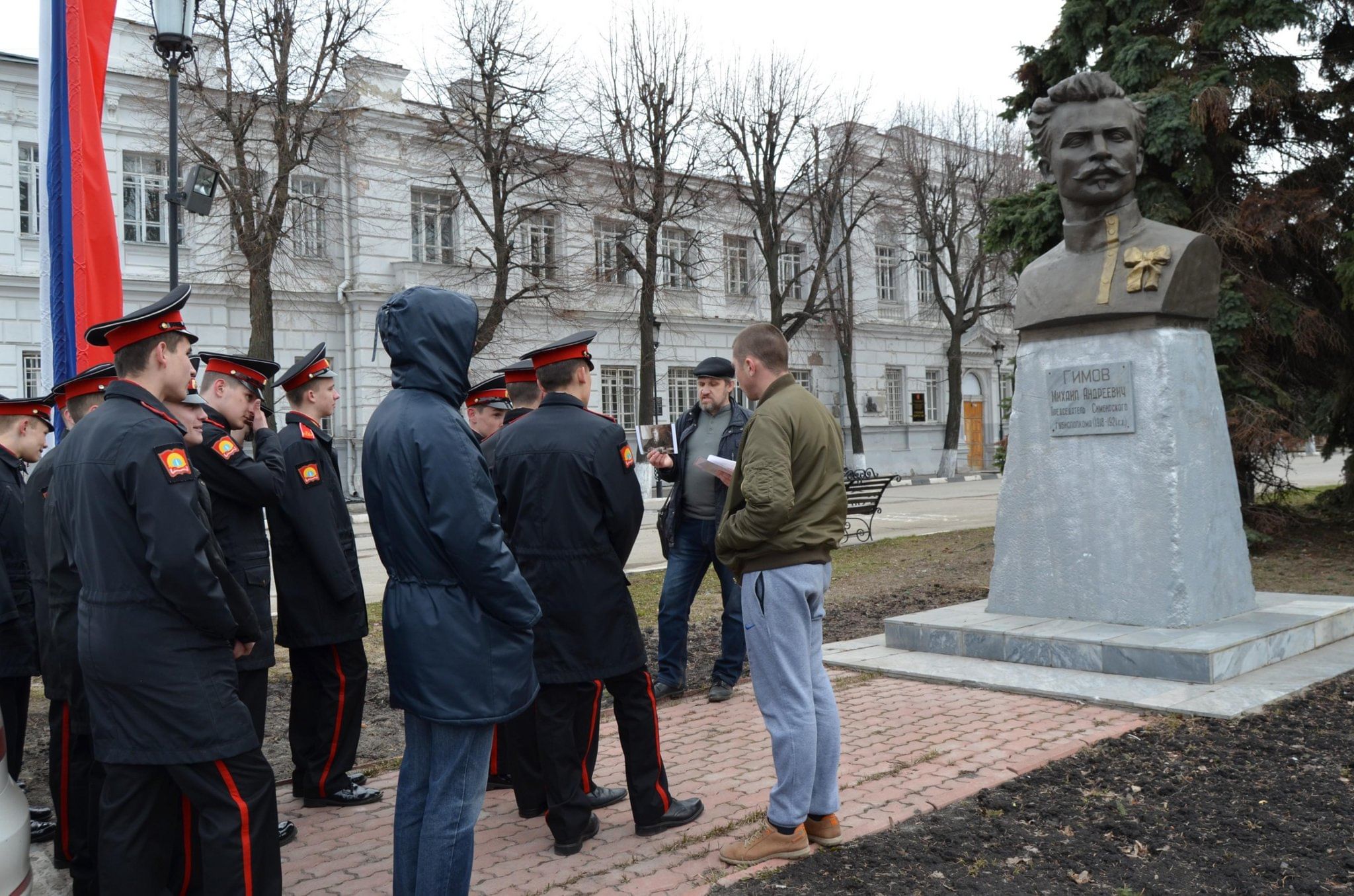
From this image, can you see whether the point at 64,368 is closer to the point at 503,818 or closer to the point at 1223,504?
the point at 503,818

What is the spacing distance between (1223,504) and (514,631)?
20.0ft

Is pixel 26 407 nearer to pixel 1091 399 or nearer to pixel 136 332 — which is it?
pixel 136 332

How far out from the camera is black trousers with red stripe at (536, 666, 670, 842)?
14.5 feet

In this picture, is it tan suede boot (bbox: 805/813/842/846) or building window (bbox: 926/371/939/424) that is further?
building window (bbox: 926/371/939/424)

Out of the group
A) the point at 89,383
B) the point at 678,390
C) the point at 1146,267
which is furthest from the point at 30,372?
the point at 1146,267

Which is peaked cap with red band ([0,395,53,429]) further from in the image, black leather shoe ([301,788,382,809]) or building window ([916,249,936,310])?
building window ([916,249,936,310])

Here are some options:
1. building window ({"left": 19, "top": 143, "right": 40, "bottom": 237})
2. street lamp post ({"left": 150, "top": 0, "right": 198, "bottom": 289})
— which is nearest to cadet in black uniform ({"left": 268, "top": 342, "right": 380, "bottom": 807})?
street lamp post ({"left": 150, "top": 0, "right": 198, "bottom": 289})

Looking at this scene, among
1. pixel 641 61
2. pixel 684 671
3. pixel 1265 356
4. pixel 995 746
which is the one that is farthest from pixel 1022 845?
pixel 641 61

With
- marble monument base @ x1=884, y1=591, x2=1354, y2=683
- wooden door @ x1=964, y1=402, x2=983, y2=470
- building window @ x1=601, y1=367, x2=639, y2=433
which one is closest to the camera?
marble monument base @ x1=884, y1=591, x2=1354, y2=683

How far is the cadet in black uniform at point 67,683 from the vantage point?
4.14 metres

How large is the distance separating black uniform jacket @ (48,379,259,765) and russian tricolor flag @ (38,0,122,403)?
292 centimetres

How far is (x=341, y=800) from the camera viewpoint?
512 centimetres

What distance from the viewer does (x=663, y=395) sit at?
→ 33.0 meters

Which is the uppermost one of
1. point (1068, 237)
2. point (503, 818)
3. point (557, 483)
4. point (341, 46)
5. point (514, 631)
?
point (341, 46)
